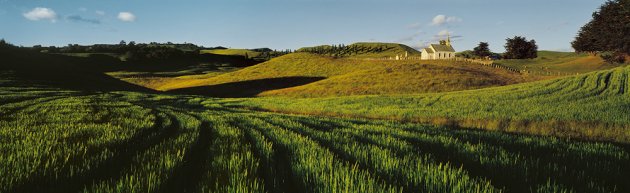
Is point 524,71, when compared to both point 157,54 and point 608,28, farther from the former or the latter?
point 157,54

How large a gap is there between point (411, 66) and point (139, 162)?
2966 inches

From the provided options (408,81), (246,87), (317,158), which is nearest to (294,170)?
(317,158)

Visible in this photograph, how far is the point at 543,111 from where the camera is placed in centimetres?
2402

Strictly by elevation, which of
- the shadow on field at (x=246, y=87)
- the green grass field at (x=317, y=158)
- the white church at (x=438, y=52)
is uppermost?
the white church at (x=438, y=52)

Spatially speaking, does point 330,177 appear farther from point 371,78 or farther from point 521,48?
point 521,48

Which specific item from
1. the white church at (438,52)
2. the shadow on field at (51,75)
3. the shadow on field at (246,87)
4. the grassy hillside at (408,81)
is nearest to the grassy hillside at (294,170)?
the grassy hillside at (408,81)

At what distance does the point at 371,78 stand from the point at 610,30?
4747 centimetres

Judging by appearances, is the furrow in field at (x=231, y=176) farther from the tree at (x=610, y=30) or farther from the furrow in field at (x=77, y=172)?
the tree at (x=610, y=30)

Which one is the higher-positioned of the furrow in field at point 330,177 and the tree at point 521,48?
the tree at point 521,48

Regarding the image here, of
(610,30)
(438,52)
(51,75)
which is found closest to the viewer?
(610,30)

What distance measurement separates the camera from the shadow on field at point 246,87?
238 feet

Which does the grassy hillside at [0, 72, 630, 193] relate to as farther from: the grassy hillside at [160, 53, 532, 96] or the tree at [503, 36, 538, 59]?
the tree at [503, 36, 538, 59]

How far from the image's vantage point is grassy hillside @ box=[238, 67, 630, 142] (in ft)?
60.5

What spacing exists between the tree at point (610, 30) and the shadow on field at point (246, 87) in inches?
2295
